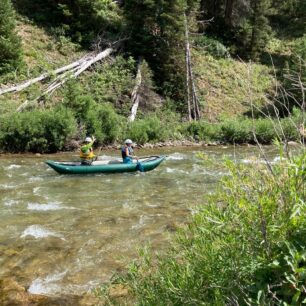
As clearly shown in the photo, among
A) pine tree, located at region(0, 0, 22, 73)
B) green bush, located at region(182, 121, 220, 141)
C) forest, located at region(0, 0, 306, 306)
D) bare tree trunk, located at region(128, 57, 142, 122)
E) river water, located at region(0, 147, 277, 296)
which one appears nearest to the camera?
forest, located at region(0, 0, 306, 306)

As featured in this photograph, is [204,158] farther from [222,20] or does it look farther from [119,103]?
[222,20]

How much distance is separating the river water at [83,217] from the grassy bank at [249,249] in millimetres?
356

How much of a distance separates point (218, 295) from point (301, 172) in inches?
38.0

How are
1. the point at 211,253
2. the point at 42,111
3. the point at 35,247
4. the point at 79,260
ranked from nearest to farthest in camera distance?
the point at 211,253
the point at 79,260
the point at 35,247
the point at 42,111

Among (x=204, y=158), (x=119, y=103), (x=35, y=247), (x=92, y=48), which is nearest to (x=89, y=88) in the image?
(x=119, y=103)

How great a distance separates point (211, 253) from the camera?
3275 millimetres

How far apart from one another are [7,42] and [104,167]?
10220 millimetres

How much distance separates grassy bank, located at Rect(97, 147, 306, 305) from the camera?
2791 millimetres

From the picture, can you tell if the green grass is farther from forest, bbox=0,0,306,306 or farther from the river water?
the river water

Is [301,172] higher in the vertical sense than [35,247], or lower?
higher

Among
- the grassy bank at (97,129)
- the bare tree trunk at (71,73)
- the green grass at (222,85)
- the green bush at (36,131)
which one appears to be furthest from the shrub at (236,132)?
the green bush at (36,131)

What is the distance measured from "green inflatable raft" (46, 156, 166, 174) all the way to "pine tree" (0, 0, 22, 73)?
9444 mm

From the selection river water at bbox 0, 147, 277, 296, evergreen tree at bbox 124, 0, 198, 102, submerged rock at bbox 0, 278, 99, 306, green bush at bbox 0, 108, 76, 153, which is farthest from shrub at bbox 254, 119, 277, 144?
submerged rock at bbox 0, 278, 99, 306

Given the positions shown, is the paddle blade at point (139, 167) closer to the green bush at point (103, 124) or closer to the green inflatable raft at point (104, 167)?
the green inflatable raft at point (104, 167)
